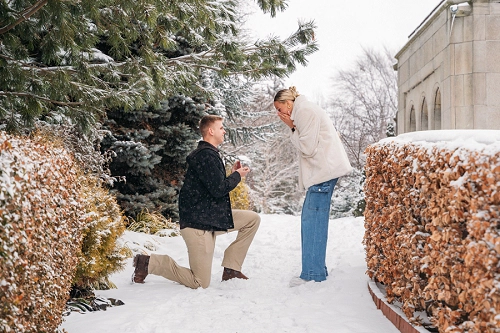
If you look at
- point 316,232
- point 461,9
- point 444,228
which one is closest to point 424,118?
point 461,9

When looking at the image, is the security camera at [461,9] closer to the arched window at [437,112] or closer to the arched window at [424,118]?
the arched window at [437,112]

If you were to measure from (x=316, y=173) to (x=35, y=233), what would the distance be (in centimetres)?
306

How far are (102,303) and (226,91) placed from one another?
400 inches

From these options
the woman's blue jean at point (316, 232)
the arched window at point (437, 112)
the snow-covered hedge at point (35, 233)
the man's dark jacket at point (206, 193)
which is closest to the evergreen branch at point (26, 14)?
the snow-covered hedge at point (35, 233)

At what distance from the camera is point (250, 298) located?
496 centimetres

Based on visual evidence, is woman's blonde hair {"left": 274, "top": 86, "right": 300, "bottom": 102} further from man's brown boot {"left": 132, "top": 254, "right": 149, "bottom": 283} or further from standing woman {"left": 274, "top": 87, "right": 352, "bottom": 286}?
man's brown boot {"left": 132, "top": 254, "right": 149, "bottom": 283}

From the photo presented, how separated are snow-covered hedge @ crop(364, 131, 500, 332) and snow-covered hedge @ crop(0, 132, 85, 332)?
6.94 feet

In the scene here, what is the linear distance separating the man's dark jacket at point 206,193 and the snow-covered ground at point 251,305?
0.67 metres

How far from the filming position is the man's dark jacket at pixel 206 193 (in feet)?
17.7

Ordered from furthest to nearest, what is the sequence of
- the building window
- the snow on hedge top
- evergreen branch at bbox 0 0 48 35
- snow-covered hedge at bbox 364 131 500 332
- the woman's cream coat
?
the building window
the woman's cream coat
evergreen branch at bbox 0 0 48 35
the snow on hedge top
snow-covered hedge at bbox 364 131 500 332

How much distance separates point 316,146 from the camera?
539 centimetres

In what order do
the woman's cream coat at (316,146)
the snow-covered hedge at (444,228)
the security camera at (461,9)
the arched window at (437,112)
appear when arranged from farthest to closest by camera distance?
the arched window at (437,112) < the security camera at (461,9) < the woman's cream coat at (316,146) < the snow-covered hedge at (444,228)

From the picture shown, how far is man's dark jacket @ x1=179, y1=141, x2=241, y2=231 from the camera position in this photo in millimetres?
5387

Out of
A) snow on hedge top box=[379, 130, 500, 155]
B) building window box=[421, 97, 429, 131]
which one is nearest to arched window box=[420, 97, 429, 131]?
building window box=[421, 97, 429, 131]
